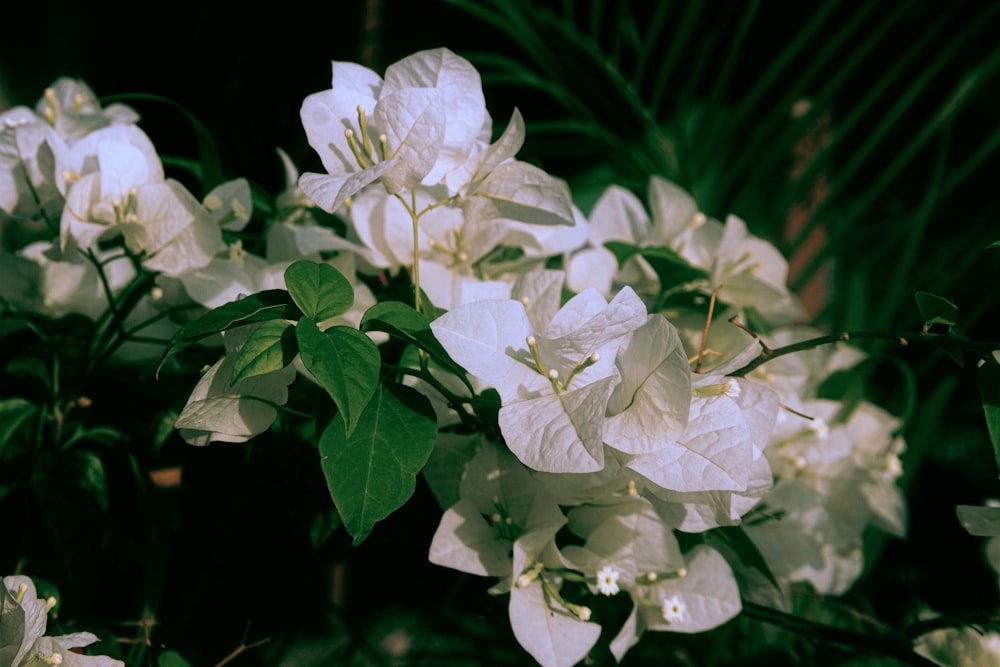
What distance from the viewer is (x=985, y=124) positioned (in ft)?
4.46

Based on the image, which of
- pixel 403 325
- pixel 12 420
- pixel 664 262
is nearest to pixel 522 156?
pixel 664 262

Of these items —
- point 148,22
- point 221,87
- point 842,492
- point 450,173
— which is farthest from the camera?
point 148,22

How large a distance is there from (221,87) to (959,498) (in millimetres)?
1314

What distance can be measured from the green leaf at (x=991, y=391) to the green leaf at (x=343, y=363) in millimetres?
258

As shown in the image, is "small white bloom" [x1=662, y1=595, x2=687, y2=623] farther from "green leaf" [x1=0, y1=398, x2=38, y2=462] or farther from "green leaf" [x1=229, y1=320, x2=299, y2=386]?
"green leaf" [x1=0, y1=398, x2=38, y2=462]

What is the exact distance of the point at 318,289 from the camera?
1.08 feet

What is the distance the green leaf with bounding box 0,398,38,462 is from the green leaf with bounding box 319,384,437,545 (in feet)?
0.69

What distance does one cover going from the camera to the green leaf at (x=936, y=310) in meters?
0.33

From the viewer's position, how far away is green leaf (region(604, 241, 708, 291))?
460mm

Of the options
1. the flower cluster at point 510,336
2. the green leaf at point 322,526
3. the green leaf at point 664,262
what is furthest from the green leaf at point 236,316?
the green leaf at point 664,262

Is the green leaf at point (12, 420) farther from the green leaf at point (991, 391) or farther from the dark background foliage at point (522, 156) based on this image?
the green leaf at point (991, 391)

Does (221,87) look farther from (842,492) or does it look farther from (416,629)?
(842,492)

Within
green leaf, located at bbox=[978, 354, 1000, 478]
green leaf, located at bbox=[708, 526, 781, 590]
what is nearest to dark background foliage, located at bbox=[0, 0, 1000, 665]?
green leaf, located at bbox=[708, 526, 781, 590]

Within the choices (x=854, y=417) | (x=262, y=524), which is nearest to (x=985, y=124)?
(x=854, y=417)
